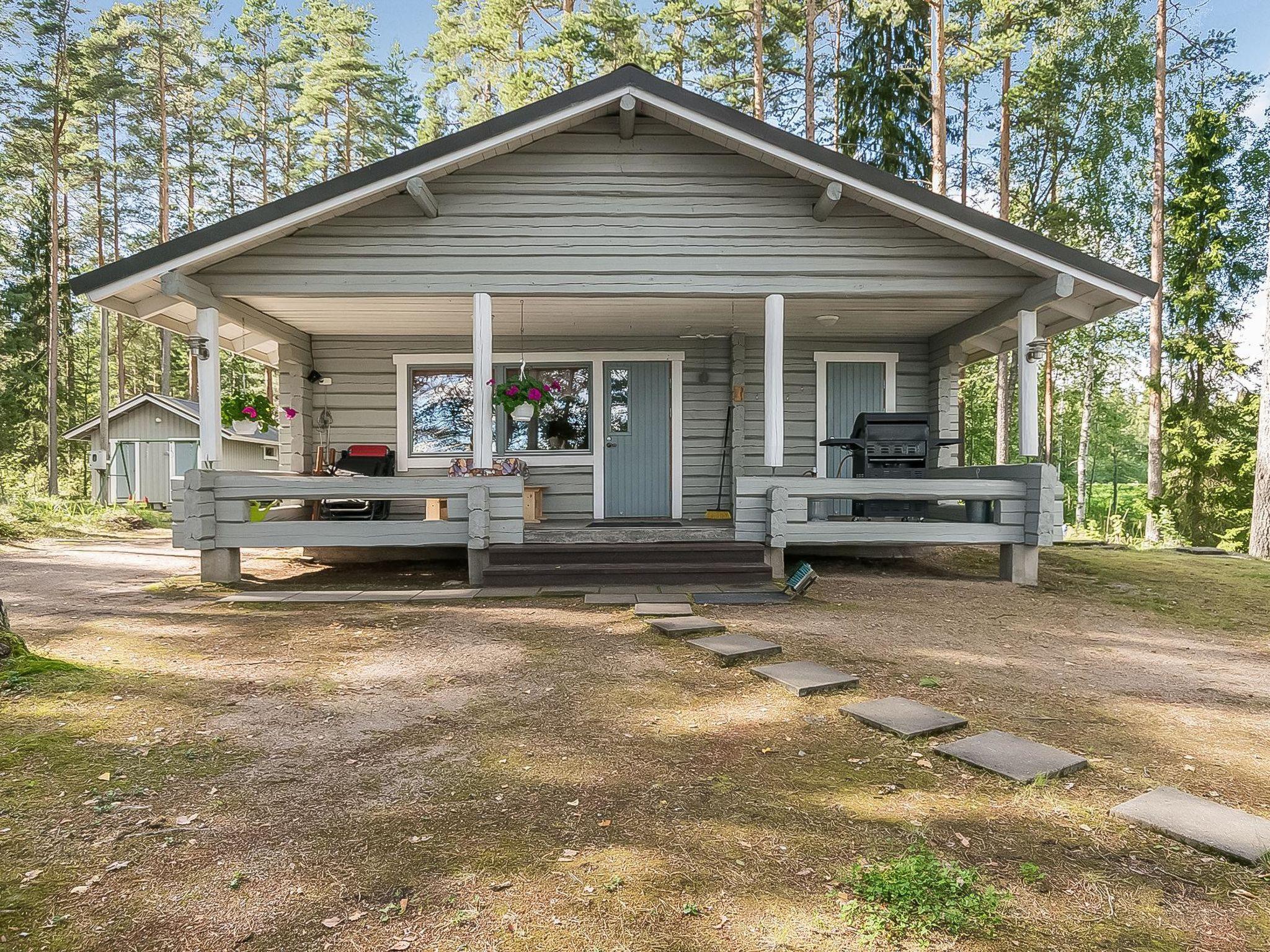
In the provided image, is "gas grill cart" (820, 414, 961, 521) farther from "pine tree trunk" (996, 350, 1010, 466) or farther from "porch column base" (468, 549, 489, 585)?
"pine tree trunk" (996, 350, 1010, 466)

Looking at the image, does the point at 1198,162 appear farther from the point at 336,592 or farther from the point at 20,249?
the point at 20,249

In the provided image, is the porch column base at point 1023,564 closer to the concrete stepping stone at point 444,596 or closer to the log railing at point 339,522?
the log railing at point 339,522

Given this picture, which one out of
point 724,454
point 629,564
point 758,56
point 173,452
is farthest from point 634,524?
point 173,452

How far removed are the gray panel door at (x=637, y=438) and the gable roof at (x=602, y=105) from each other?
325 cm

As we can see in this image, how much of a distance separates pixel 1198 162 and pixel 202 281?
53.4 ft

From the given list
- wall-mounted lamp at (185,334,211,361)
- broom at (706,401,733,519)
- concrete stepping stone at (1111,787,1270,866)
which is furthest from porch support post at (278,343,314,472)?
concrete stepping stone at (1111,787,1270,866)

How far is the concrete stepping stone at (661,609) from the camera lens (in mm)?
4812

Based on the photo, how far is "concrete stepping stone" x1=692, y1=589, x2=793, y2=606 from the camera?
207 inches

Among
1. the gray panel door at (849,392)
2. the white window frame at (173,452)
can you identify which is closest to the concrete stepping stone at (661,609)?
the gray panel door at (849,392)

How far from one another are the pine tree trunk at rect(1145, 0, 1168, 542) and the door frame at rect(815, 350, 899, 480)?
6.52 meters

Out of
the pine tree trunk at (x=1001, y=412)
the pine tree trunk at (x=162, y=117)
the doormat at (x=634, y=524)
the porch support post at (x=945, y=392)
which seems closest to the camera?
the doormat at (x=634, y=524)

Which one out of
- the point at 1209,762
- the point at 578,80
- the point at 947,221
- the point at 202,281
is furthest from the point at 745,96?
the point at 1209,762

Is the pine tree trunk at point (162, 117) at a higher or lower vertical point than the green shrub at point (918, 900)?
higher

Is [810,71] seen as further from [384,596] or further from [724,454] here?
[384,596]
